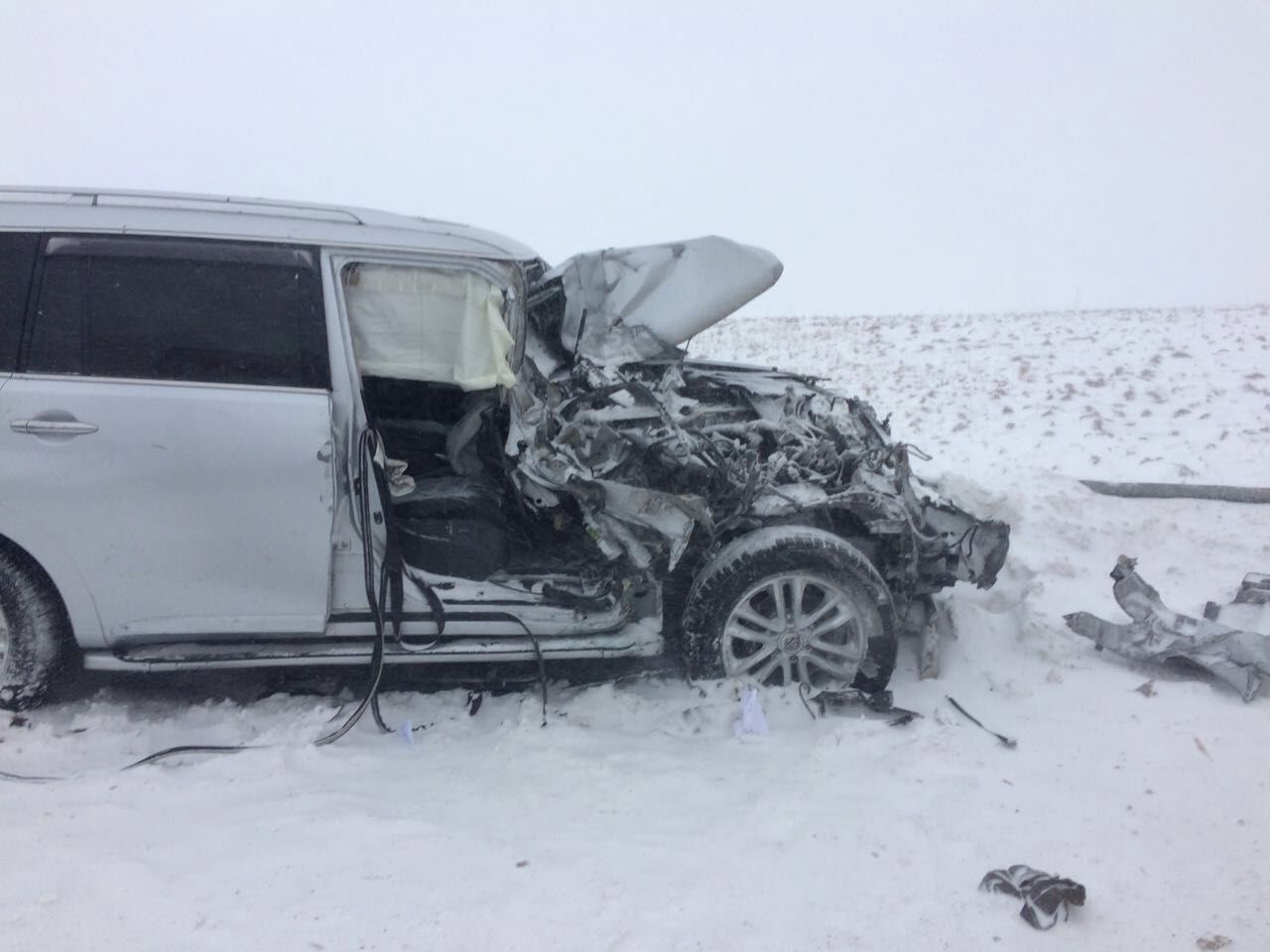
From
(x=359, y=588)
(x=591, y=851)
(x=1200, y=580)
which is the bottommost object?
(x=591, y=851)

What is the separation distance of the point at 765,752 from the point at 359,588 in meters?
1.79

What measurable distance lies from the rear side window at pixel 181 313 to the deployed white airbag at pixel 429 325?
0.68 feet

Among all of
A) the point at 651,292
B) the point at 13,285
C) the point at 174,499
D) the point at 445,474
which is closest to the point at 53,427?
the point at 174,499

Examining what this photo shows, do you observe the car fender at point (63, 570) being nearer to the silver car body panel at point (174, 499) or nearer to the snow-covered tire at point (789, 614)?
the silver car body panel at point (174, 499)

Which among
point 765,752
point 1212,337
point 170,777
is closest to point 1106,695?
point 765,752

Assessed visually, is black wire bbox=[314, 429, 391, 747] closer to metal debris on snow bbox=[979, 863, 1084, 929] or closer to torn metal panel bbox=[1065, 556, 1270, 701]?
metal debris on snow bbox=[979, 863, 1084, 929]

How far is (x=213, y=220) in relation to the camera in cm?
352

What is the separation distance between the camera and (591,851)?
280cm

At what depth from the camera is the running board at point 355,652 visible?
3.49 m

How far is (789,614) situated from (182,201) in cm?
313

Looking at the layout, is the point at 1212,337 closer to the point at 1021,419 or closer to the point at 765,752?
the point at 1021,419

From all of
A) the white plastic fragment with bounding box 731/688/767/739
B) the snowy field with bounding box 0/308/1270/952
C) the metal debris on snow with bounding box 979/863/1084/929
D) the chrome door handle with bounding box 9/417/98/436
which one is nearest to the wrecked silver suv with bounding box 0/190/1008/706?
the chrome door handle with bounding box 9/417/98/436

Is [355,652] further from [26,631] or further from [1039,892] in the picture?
[1039,892]

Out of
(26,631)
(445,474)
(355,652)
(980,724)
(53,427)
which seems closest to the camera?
(53,427)
